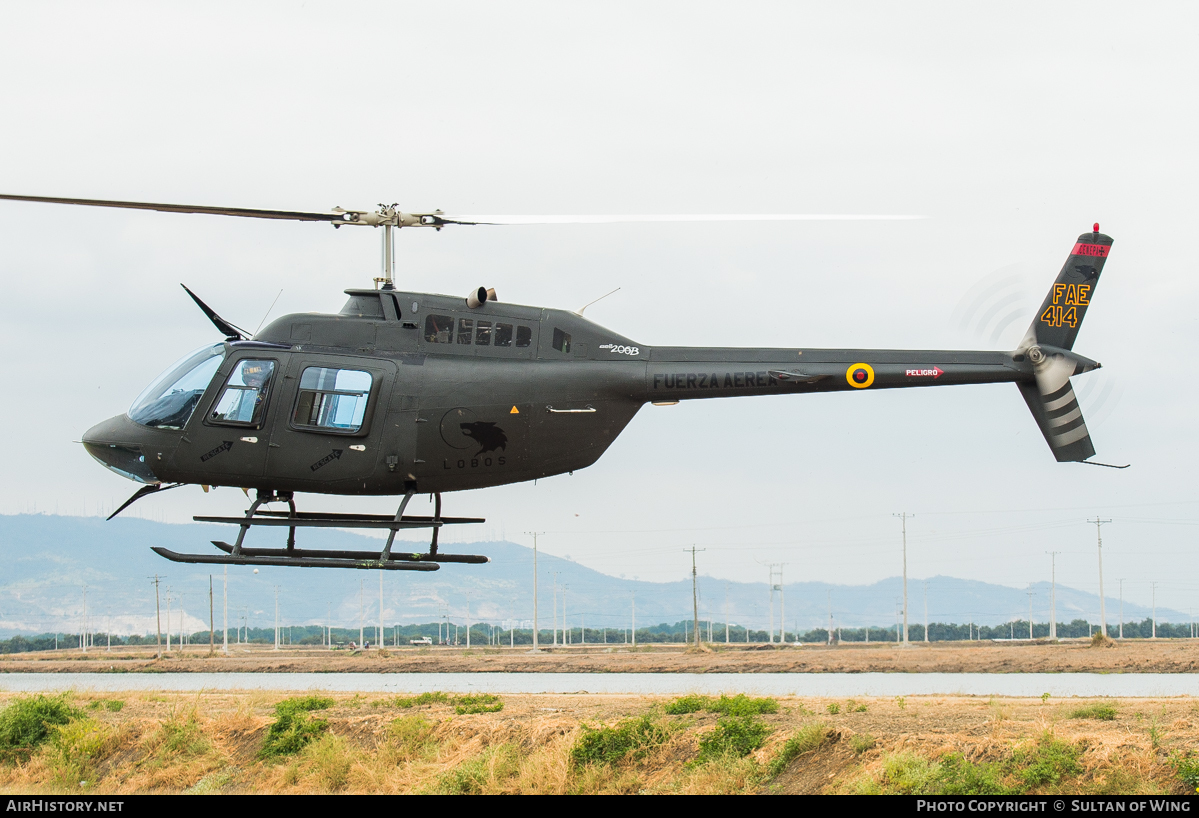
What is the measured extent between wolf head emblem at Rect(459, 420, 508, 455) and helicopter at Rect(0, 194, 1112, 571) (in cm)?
2

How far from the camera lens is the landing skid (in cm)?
1538

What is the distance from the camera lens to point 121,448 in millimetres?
16797

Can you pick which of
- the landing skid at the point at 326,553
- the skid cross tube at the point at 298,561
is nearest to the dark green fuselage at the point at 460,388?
the landing skid at the point at 326,553

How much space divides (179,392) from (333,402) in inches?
89.9

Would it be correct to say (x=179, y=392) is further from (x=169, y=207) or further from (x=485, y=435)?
(x=485, y=435)

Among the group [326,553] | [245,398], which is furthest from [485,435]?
[245,398]

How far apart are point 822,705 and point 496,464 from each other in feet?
52.3

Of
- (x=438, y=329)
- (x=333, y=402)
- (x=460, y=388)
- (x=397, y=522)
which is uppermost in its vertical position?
(x=438, y=329)

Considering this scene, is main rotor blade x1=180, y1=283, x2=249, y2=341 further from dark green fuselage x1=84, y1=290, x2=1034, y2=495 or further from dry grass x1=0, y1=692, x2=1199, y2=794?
dry grass x1=0, y1=692, x2=1199, y2=794

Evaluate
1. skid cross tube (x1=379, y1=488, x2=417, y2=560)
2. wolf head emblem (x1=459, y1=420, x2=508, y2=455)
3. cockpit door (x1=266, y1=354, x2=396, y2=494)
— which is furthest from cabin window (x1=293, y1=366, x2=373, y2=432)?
wolf head emblem (x1=459, y1=420, x2=508, y2=455)

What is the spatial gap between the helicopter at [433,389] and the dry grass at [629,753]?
5322 millimetres
